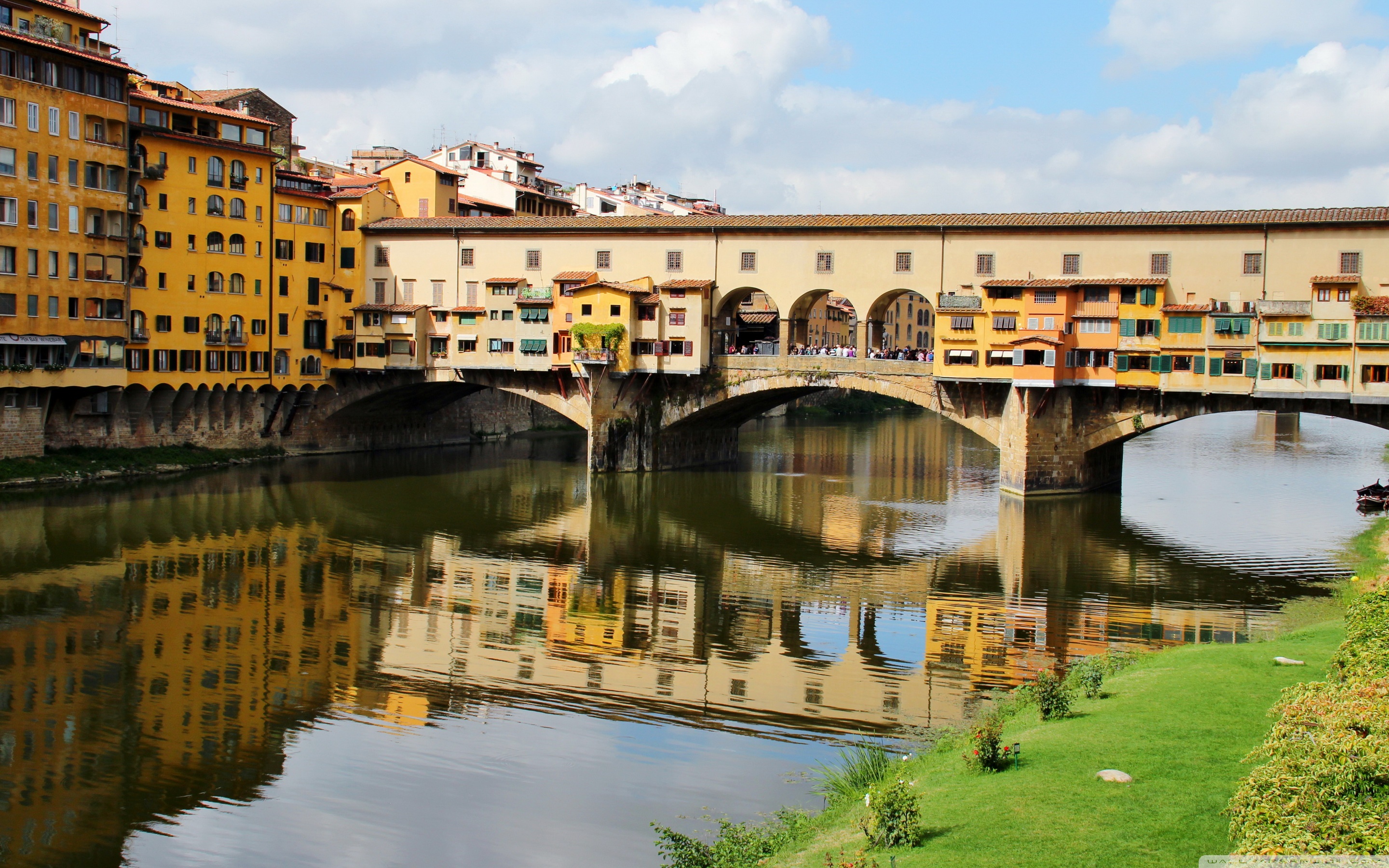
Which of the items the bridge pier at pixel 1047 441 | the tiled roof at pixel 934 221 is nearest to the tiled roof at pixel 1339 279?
the tiled roof at pixel 934 221

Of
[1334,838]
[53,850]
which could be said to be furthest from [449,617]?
[1334,838]

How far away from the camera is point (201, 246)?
49.3 metres

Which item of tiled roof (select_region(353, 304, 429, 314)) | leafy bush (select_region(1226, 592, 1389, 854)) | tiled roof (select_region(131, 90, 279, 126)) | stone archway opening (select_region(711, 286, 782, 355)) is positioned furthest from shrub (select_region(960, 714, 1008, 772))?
tiled roof (select_region(131, 90, 279, 126))

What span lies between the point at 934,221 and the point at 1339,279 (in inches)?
535

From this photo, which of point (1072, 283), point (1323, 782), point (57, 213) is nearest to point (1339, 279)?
point (1072, 283)

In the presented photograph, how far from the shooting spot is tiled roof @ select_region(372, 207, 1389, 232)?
4012 centimetres

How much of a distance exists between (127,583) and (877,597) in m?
17.6

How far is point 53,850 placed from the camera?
13.9 metres

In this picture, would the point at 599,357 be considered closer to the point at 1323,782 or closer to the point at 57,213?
the point at 57,213

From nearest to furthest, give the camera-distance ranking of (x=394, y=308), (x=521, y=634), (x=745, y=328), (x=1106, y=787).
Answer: (x=1106, y=787) → (x=521, y=634) → (x=394, y=308) → (x=745, y=328)

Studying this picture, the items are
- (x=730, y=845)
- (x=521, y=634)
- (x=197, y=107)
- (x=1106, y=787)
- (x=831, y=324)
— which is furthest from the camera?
(x=831, y=324)

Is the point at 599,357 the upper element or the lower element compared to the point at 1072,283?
lower

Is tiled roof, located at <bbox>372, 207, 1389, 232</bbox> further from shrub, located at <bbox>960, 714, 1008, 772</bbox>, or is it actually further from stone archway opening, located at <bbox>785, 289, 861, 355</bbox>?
shrub, located at <bbox>960, 714, 1008, 772</bbox>

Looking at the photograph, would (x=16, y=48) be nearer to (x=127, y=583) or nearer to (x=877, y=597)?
(x=127, y=583)
